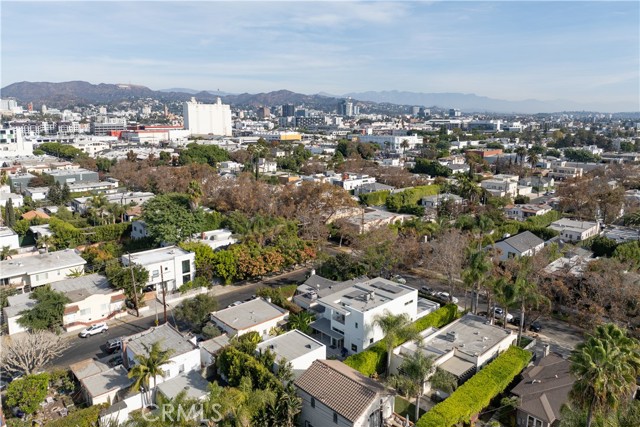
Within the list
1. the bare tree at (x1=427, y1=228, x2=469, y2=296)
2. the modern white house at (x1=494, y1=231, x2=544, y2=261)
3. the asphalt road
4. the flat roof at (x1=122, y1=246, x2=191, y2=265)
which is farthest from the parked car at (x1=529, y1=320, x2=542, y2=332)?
the flat roof at (x1=122, y1=246, x2=191, y2=265)

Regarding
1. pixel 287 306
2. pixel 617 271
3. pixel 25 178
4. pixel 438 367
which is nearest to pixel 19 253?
pixel 287 306

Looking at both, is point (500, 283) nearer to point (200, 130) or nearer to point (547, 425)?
point (547, 425)

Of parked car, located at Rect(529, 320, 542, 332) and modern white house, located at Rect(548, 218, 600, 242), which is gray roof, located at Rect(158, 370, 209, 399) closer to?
parked car, located at Rect(529, 320, 542, 332)

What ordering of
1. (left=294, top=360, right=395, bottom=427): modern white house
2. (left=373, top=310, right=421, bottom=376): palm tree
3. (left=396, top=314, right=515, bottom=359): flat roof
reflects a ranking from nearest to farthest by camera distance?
(left=294, top=360, right=395, bottom=427): modern white house → (left=373, top=310, right=421, bottom=376): palm tree → (left=396, top=314, right=515, bottom=359): flat roof

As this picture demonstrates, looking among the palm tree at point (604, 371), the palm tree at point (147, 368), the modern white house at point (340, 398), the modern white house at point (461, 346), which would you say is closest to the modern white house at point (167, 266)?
the palm tree at point (147, 368)

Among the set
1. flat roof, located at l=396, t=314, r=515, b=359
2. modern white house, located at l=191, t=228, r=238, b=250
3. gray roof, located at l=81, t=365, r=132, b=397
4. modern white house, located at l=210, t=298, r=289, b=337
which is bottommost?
gray roof, located at l=81, t=365, r=132, b=397

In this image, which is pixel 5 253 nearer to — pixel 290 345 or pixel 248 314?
pixel 248 314
